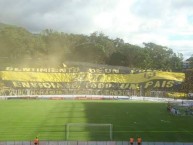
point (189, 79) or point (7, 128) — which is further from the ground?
point (189, 79)

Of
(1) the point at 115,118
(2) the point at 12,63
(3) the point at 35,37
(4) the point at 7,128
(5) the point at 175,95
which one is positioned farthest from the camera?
(3) the point at 35,37

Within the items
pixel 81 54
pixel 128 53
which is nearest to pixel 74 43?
pixel 81 54

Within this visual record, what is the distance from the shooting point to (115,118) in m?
44.9

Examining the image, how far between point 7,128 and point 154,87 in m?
77.2

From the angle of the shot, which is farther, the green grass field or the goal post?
the goal post

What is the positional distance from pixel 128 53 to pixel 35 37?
1431 inches

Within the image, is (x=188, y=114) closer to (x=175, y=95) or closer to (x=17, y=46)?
(x=175, y=95)

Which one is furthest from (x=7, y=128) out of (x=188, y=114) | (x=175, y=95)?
(x=175, y=95)

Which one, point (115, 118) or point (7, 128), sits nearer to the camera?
point (7, 128)

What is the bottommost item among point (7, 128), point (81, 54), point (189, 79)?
point (7, 128)

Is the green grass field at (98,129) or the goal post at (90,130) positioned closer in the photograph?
the green grass field at (98,129)

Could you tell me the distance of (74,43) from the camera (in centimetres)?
16500

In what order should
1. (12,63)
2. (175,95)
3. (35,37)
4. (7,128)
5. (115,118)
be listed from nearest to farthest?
(7,128)
(115,118)
(175,95)
(12,63)
(35,37)

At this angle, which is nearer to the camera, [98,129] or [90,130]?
[90,130]
